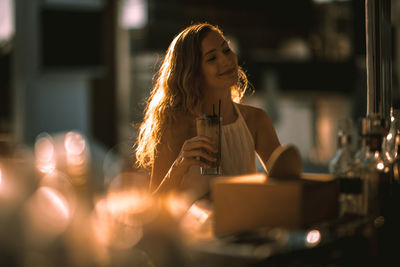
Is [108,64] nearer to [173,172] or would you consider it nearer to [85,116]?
[85,116]

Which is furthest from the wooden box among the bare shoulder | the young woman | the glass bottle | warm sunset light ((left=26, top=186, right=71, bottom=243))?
the bare shoulder

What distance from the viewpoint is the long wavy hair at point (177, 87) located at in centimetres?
191

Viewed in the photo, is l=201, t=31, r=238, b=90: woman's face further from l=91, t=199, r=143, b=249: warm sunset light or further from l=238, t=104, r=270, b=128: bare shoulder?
l=91, t=199, r=143, b=249: warm sunset light

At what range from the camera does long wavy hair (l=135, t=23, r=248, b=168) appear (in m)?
1.91

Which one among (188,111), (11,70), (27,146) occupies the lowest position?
(27,146)

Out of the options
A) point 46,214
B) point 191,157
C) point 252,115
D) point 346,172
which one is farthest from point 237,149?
point 46,214

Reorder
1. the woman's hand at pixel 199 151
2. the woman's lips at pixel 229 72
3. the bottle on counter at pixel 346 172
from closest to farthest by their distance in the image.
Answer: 1. the bottle on counter at pixel 346 172
2. the woman's hand at pixel 199 151
3. the woman's lips at pixel 229 72

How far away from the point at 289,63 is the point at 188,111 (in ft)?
21.8

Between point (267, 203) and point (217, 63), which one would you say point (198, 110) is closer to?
point (217, 63)

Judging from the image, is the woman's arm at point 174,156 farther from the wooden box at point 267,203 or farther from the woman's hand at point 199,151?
the wooden box at point 267,203

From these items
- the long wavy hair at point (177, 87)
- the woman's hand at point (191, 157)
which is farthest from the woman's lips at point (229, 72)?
the woman's hand at point (191, 157)

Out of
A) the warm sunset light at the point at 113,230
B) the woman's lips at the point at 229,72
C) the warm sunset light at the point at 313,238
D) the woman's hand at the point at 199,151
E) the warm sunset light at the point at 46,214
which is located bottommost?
the warm sunset light at the point at 313,238

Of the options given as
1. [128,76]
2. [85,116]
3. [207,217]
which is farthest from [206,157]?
[128,76]

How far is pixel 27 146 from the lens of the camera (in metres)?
6.70
